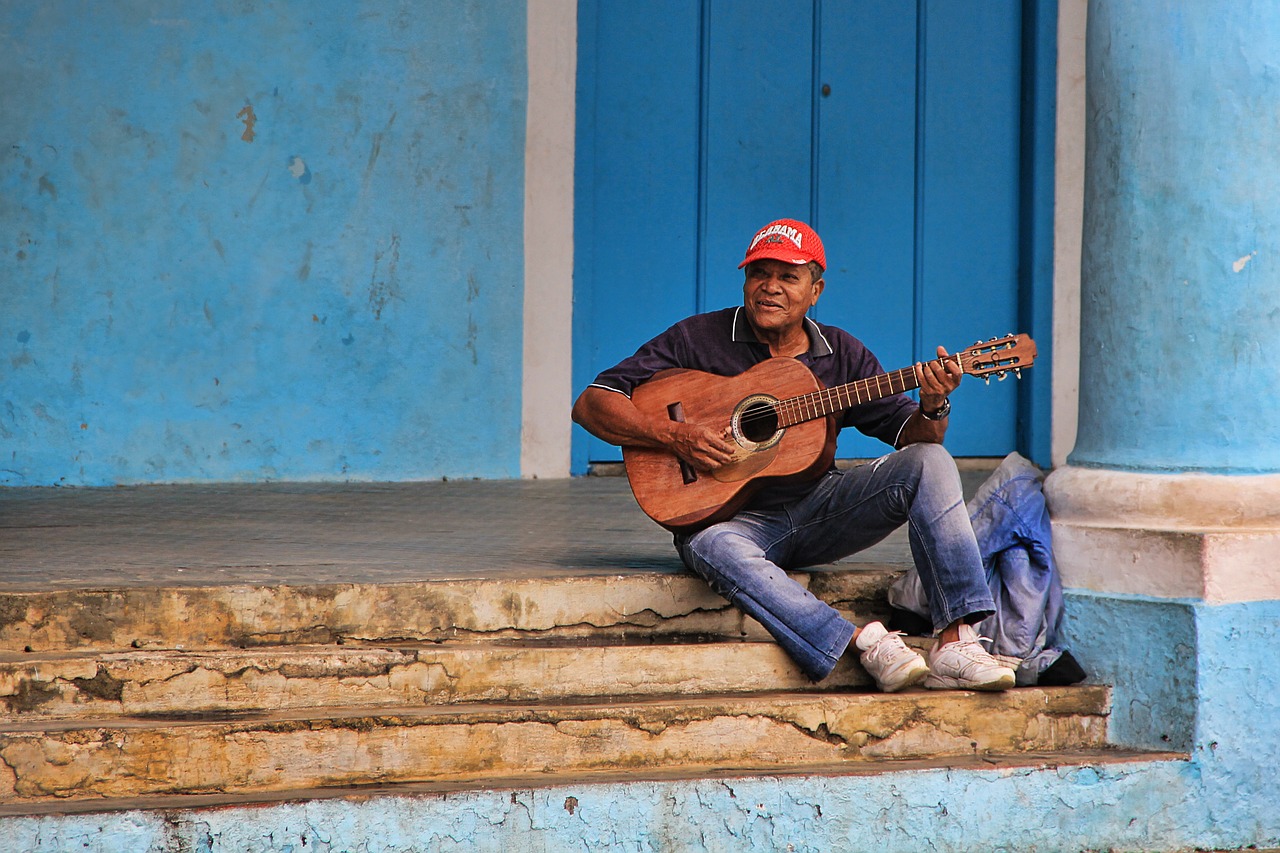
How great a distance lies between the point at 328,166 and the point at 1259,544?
13.3ft

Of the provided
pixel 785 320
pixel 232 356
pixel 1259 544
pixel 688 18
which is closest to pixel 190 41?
pixel 232 356

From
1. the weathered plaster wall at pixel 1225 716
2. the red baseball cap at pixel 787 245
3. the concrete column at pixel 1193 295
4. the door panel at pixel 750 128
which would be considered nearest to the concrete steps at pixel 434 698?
the weathered plaster wall at pixel 1225 716

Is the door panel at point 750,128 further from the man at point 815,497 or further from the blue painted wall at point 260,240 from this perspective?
the man at point 815,497

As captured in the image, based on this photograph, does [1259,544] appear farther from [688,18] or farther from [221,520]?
[688,18]

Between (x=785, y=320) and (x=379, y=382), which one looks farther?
(x=379, y=382)

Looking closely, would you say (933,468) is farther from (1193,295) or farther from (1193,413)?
(1193,295)

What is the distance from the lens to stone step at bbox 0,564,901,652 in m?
3.22

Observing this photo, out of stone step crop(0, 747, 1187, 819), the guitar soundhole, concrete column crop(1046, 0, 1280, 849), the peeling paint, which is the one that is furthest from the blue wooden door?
stone step crop(0, 747, 1187, 819)

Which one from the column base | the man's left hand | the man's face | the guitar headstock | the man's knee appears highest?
the man's face

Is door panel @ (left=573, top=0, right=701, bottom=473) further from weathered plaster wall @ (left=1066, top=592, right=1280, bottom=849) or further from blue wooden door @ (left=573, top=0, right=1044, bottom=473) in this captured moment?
weathered plaster wall @ (left=1066, top=592, right=1280, bottom=849)

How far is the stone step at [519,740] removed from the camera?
294cm

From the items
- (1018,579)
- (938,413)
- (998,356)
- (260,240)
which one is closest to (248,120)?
(260,240)

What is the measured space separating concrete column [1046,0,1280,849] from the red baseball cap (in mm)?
764

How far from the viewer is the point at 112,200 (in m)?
5.67
